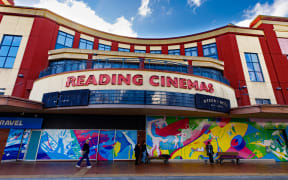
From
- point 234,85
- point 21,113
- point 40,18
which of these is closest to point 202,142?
point 234,85

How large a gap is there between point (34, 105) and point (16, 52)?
8094mm

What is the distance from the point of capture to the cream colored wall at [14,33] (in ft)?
44.9

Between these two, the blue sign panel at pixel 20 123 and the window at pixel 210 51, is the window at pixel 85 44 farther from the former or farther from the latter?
the window at pixel 210 51

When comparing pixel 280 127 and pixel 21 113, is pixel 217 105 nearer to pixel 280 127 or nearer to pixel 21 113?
pixel 280 127

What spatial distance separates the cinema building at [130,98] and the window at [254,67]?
133mm

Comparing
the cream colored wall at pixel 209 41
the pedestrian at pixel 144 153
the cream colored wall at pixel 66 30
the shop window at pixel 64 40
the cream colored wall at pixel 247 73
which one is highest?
the cream colored wall at pixel 66 30

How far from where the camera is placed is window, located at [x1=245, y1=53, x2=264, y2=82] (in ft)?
54.7

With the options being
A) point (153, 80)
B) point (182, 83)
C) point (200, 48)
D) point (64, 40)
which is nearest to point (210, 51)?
point (200, 48)

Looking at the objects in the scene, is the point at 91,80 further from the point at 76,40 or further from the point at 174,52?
the point at 174,52

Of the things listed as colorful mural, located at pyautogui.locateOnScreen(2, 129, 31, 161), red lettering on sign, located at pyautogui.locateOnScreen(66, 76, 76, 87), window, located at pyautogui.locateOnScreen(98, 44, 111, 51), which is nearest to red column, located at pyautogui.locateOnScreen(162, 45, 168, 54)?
window, located at pyautogui.locateOnScreen(98, 44, 111, 51)

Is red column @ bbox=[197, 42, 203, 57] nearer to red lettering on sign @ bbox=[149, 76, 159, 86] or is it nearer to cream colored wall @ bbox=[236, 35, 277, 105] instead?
cream colored wall @ bbox=[236, 35, 277, 105]

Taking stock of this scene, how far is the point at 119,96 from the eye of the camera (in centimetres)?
1037

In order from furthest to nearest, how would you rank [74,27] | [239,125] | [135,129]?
1. [74,27]
2. [239,125]
3. [135,129]

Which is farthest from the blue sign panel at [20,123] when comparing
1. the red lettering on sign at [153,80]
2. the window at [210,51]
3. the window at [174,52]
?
the window at [210,51]
